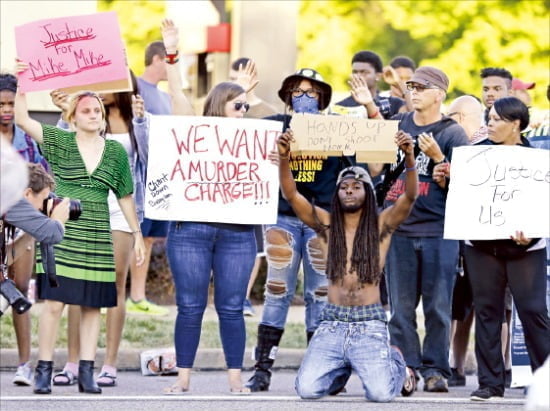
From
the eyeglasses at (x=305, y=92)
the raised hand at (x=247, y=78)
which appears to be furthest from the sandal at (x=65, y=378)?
the eyeglasses at (x=305, y=92)

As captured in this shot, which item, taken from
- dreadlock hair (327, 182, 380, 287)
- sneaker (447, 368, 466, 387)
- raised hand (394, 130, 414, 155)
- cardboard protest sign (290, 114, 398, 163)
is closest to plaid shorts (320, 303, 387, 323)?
dreadlock hair (327, 182, 380, 287)

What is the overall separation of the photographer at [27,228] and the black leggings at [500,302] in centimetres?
282

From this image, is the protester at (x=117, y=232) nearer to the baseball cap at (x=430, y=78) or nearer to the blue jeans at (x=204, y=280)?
the blue jeans at (x=204, y=280)

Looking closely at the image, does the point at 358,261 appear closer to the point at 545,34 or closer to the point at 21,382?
the point at 21,382

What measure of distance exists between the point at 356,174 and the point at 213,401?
176 centimetres

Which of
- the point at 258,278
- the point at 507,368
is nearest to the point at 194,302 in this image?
the point at 507,368

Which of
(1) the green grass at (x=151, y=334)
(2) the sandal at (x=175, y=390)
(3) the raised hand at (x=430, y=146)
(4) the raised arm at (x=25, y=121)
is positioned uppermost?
(4) the raised arm at (x=25, y=121)

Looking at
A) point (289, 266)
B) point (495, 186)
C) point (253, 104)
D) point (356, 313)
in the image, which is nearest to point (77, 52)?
point (253, 104)

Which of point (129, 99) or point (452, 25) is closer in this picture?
point (129, 99)

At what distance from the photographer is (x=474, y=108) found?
1188cm

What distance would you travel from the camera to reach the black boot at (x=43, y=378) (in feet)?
33.8

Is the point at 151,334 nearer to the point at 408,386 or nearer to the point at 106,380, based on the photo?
the point at 106,380

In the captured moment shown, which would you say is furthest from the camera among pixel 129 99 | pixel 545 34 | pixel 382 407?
pixel 545 34

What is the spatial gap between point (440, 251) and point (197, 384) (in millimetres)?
2002
